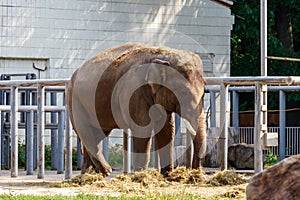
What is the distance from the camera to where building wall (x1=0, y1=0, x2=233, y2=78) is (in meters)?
23.6

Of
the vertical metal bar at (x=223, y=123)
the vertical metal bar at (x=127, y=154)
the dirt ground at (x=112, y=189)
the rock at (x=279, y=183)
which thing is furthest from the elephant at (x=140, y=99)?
the rock at (x=279, y=183)

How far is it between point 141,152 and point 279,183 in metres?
6.28

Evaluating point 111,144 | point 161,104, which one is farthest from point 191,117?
point 111,144

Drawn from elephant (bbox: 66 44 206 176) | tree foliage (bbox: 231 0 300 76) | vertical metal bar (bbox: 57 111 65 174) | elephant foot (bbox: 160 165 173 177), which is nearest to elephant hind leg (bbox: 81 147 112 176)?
elephant (bbox: 66 44 206 176)

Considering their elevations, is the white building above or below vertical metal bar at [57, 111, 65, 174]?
above

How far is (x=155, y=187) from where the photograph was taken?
42.3ft

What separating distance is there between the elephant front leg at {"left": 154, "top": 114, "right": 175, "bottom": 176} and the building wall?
9.65 m

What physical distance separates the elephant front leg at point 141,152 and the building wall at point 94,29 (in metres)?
9.91

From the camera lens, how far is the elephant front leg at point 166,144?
14.3 meters

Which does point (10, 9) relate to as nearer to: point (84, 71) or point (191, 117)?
point (84, 71)

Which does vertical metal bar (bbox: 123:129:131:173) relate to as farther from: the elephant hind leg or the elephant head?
the elephant head

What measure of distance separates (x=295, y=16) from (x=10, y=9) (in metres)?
10.1

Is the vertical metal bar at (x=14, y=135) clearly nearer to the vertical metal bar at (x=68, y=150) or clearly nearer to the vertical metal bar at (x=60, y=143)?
the vertical metal bar at (x=68, y=150)

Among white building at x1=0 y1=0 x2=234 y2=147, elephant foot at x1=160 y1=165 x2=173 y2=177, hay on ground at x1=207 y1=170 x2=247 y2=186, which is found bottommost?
hay on ground at x1=207 y1=170 x2=247 y2=186
